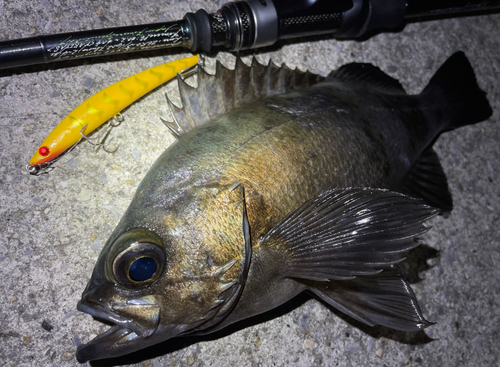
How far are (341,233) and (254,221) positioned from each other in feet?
0.80

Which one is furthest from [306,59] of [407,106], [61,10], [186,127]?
[61,10]

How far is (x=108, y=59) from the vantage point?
140 cm

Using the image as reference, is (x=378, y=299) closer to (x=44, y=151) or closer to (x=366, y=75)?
(x=366, y=75)

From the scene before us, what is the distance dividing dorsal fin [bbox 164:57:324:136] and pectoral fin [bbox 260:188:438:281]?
451mm

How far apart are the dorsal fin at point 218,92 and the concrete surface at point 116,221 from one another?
8.8 inches

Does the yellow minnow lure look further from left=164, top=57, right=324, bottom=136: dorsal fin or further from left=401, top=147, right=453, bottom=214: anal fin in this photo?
left=401, top=147, right=453, bottom=214: anal fin

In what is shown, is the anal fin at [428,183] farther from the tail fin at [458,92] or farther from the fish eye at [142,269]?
the fish eye at [142,269]

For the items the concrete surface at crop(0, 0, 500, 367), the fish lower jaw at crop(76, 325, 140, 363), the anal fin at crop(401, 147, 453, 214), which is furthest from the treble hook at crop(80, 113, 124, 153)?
the anal fin at crop(401, 147, 453, 214)

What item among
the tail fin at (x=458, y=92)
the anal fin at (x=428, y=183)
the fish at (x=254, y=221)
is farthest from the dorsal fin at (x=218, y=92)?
the tail fin at (x=458, y=92)

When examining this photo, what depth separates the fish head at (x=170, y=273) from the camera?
933mm

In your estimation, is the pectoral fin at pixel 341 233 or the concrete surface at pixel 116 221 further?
the concrete surface at pixel 116 221

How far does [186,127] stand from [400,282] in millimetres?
818

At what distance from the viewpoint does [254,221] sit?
3.47 ft

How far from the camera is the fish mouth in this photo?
93 cm
